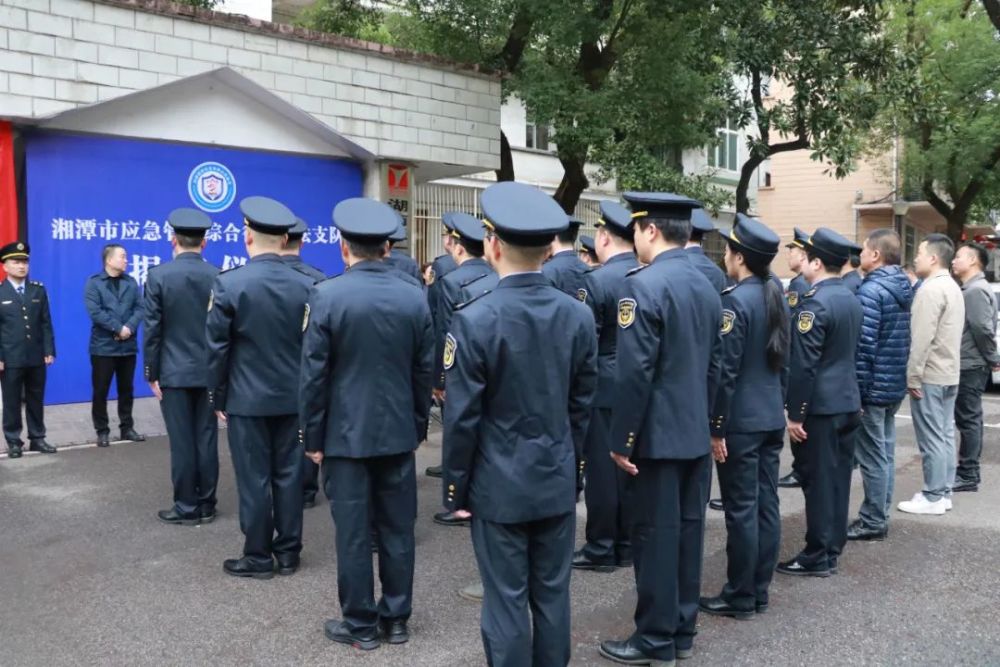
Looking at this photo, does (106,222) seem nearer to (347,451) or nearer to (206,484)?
(206,484)

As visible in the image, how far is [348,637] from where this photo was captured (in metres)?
4.24

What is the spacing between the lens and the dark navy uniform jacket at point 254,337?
5023mm

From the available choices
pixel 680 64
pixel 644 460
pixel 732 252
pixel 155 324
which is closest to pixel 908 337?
pixel 732 252

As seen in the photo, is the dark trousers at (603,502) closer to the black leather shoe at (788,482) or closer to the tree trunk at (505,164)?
the black leather shoe at (788,482)

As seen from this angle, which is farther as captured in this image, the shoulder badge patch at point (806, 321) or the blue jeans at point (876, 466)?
the blue jeans at point (876, 466)

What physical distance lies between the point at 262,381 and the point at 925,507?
477 centimetres

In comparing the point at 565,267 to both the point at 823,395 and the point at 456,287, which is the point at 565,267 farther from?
the point at 823,395

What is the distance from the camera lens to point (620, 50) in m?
12.7

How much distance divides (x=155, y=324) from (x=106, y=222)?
4.23m

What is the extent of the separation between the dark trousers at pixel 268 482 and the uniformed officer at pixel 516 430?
2.04m

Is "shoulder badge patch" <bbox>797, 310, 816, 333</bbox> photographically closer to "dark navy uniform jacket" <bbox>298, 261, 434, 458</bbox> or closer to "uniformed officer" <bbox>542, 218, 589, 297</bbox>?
"uniformed officer" <bbox>542, 218, 589, 297</bbox>

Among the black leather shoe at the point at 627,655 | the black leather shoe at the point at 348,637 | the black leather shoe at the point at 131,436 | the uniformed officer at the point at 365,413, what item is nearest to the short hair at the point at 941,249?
the black leather shoe at the point at 627,655

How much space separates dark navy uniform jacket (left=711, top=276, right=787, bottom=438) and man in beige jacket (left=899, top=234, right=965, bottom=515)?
8.61ft

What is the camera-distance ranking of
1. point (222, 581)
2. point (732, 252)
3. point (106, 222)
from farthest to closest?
point (106, 222)
point (222, 581)
point (732, 252)
